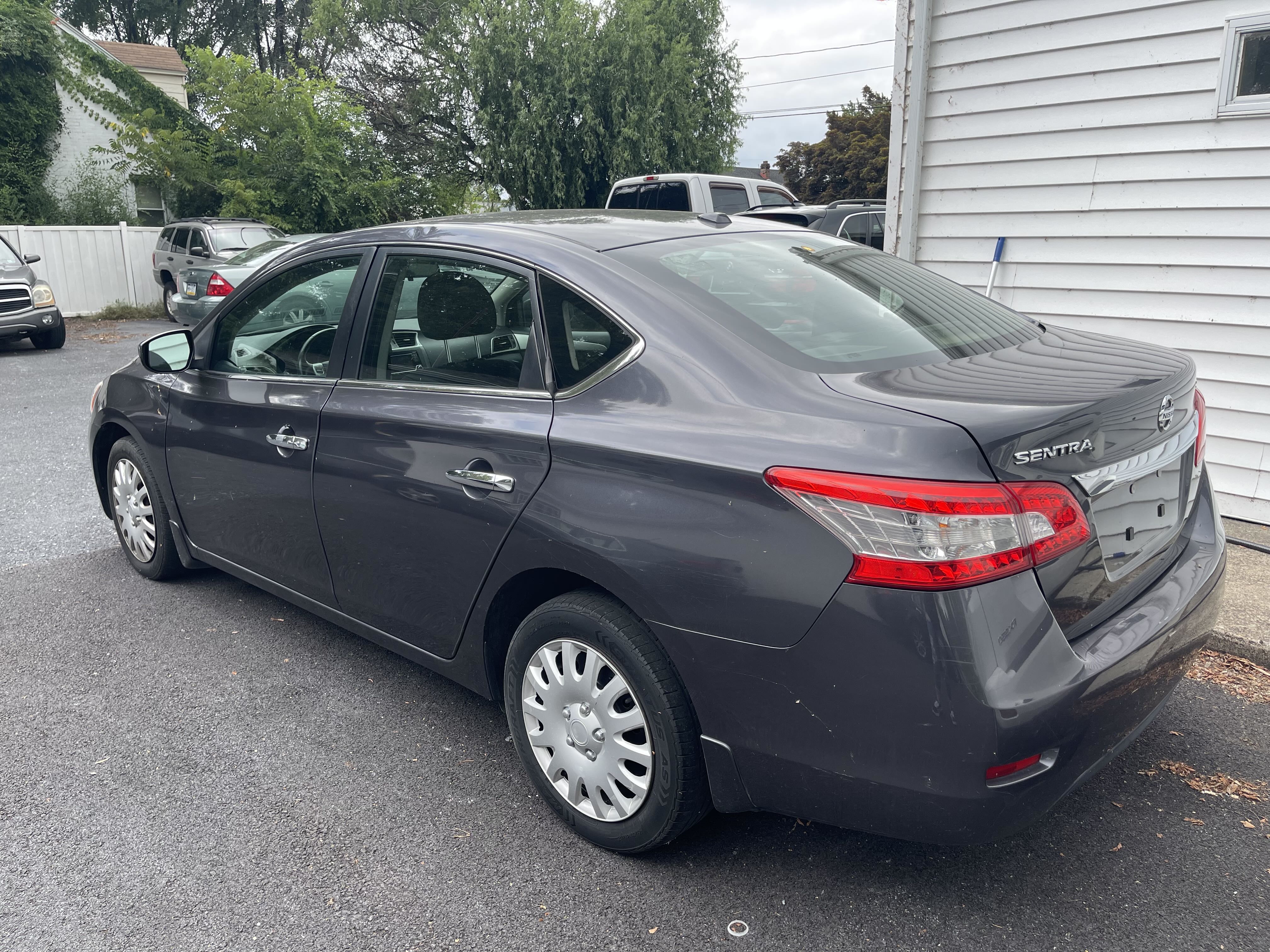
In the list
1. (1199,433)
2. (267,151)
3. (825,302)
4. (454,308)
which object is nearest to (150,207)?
(267,151)

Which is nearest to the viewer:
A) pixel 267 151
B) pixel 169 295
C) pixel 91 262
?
pixel 169 295

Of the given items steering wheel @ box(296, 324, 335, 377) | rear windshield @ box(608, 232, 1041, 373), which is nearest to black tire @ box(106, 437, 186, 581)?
steering wheel @ box(296, 324, 335, 377)

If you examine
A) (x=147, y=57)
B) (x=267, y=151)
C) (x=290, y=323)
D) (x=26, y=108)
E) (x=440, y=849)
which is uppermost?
(x=147, y=57)

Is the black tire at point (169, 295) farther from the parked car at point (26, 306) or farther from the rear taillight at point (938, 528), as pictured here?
the rear taillight at point (938, 528)

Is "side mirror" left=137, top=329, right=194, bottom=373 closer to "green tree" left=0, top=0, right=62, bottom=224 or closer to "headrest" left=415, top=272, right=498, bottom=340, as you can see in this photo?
"headrest" left=415, top=272, right=498, bottom=340

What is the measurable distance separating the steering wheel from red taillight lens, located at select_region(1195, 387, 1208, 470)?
2718mm

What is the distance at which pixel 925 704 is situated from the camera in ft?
6.72

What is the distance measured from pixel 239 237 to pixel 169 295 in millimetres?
2214

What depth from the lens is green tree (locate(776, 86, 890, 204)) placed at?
4659 centimetres

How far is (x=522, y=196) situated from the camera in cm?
2534

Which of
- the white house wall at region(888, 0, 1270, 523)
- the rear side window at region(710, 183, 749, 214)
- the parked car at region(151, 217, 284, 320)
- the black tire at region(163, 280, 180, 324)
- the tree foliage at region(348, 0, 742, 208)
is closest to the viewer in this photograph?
the white house wall at region(888, 0, 1270, 523)

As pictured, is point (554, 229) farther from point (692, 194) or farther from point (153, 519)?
point (692, 194)

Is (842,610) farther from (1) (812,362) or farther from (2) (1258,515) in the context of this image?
(2) (1258,515)

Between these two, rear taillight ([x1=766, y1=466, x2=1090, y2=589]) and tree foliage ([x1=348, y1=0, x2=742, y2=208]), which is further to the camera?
tree foliage ([x1=348, y1=0, x2=742, y2=208])
